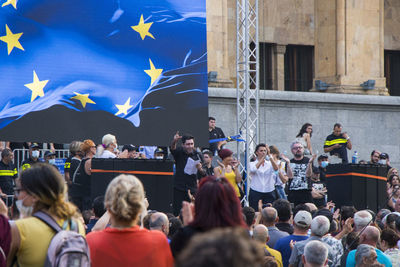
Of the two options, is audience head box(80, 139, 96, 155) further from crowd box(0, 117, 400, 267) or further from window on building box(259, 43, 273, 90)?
A: window on building box(259, 43, 273, 90)

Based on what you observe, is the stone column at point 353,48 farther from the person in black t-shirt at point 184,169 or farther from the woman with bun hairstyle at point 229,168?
the person in black t-shirt at point 184,169

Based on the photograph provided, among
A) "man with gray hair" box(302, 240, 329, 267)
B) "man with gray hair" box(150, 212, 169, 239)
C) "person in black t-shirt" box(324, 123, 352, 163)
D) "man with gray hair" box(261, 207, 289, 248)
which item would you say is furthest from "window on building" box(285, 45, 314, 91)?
"man with gray hair" box(302, 240, 329, 267)

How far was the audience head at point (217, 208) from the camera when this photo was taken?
14.8ft

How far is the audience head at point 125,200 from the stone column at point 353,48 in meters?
21.3

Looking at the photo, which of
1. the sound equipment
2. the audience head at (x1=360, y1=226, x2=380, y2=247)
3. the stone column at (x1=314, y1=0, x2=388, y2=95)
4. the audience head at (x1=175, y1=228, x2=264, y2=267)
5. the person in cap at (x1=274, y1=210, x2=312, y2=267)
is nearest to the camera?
the audience head at (x1=175, y1=228, x2=264, y2=267)

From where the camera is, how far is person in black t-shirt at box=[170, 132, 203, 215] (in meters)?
14.3

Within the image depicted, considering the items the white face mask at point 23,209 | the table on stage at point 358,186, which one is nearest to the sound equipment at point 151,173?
the table on stage at point 358,186

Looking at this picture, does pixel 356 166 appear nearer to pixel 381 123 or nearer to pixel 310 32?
pixel 381 123

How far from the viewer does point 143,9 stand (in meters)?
17.8

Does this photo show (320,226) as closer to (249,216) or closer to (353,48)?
(249,216)

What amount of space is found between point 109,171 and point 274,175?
4008 millimetres

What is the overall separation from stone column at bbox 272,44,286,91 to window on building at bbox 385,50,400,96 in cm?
469

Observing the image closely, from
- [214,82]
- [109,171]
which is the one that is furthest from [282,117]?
[109,171]

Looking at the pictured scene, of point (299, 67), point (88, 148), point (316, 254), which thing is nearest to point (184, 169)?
point (88, 148)
